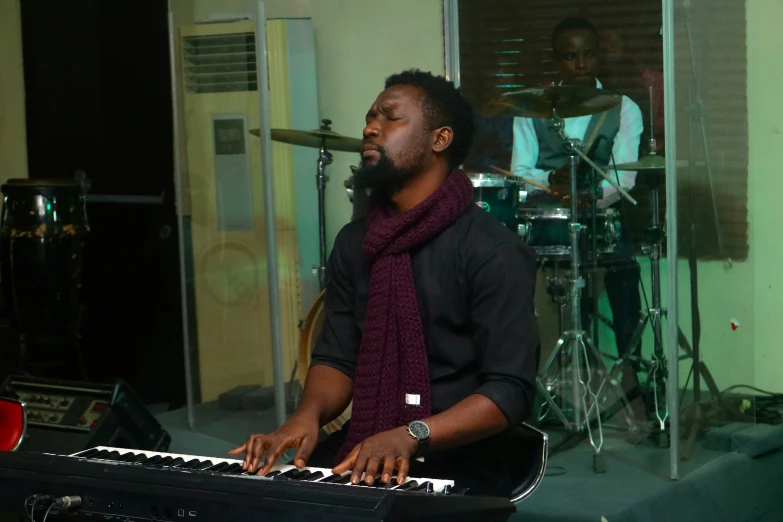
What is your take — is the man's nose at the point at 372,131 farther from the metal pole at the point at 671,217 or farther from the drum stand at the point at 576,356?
the drum stand at the point at 576,356

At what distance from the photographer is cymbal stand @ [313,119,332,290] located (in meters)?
3.92

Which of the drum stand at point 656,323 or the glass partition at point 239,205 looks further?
the glass partition at point 239,205

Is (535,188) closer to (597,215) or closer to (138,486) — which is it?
(597,215)

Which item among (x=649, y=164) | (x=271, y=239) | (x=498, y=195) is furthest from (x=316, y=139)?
(x=649, y=164)

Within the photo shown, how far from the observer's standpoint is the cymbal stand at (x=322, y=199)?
3.92 m

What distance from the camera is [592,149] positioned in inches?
155

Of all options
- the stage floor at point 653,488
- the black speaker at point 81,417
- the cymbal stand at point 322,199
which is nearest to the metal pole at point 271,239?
the cymbal stand at point 322,199

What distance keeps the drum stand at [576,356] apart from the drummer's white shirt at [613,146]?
0.08m

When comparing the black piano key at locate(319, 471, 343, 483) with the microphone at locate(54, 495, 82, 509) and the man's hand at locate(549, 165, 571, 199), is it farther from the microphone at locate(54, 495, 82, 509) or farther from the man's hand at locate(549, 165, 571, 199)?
the man's hand at locate(549, 165, 571, 199)

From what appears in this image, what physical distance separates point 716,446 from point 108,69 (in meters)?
3.38

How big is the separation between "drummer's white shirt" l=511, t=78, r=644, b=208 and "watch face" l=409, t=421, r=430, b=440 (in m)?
2.16

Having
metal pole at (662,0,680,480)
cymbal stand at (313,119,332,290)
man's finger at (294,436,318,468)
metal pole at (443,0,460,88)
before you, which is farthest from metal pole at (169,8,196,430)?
man's finger at (294,436,318,468)

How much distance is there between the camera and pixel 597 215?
3779 mm

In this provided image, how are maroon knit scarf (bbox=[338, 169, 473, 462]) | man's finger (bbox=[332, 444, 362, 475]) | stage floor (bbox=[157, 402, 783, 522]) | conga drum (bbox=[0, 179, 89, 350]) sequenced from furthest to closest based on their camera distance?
conga drum (bbox=[0, 179, 89, 350])
stage floor (bbox=[157, 402, 783, 522])
maroon knit scarf (bbox=[338, 169, 473, 462])
man's finger (bbox=[332, 444, 362, 475])
